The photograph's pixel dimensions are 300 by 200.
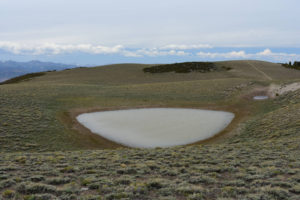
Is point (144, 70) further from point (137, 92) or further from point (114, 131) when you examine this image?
point (114, 131)

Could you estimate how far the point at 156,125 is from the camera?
29.5 metres

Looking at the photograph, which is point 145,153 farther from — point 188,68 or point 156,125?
point 188,68

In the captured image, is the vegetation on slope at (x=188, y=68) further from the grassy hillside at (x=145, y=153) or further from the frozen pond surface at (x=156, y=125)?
the frozen pond surface at (x=156, y=125)

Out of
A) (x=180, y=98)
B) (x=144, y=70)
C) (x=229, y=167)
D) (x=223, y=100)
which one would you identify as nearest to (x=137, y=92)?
(x=180, y=98)

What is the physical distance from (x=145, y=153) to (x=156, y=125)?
11687 mm

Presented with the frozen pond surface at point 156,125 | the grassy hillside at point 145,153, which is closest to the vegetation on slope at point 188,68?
the grassy hillside at point 145,153

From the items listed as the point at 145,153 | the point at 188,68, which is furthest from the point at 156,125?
the point at 188,68

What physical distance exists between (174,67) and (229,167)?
280 feet

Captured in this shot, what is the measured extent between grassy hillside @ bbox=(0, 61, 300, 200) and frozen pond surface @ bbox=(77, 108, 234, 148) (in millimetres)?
1799

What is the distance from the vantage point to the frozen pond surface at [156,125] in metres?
25.0

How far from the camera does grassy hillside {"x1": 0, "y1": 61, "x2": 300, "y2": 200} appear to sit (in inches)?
377

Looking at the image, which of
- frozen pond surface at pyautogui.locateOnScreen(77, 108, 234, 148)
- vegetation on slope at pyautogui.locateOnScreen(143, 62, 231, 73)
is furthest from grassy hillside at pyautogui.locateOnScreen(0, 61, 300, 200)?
vegetation on slope at pyautogui.locateOnScreen(143, 62, 231, 73)

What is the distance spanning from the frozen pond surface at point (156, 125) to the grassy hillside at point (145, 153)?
180cm

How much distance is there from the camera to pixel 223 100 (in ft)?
143
